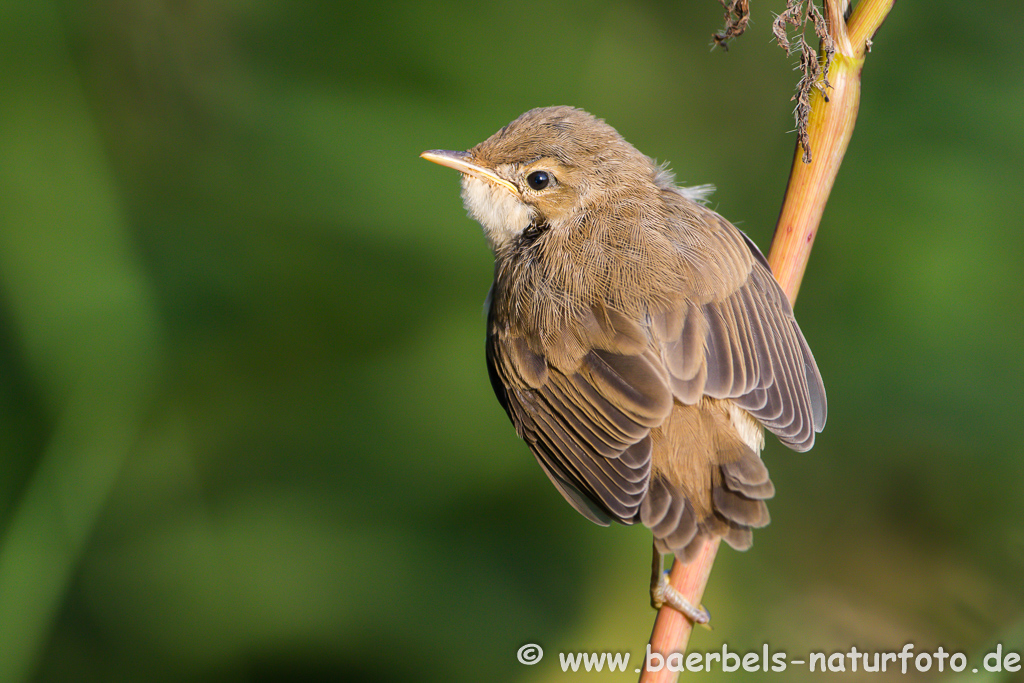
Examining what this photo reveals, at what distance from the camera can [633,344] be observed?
7.39ft

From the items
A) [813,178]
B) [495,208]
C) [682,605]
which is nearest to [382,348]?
[495,208]

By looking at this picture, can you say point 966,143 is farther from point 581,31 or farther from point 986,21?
point 581,31

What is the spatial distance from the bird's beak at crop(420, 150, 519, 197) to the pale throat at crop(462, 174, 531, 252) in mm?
A: 23

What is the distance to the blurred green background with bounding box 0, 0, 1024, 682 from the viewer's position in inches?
117

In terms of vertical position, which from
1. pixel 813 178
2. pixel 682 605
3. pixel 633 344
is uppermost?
pixel 813 178

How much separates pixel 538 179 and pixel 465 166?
25 centimetres

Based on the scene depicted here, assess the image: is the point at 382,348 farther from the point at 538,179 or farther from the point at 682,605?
the point at 682,605

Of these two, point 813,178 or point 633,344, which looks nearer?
point 813,178

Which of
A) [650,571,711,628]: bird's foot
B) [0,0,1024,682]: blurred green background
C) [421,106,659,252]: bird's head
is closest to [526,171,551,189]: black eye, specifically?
[421,106,659,252]: bird's head

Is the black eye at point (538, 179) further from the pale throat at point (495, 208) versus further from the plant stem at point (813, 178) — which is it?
the plant stem at point (813, 178)

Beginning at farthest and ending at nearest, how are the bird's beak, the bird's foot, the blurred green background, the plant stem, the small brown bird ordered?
1. the blurred green background
2. the bird's beak
3. the small brown bird
4. the bird's foot
5. the plant stem

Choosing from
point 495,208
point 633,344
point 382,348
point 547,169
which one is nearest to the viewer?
point 633,344

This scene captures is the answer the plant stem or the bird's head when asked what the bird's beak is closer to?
the bird's head

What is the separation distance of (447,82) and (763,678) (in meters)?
2.67
